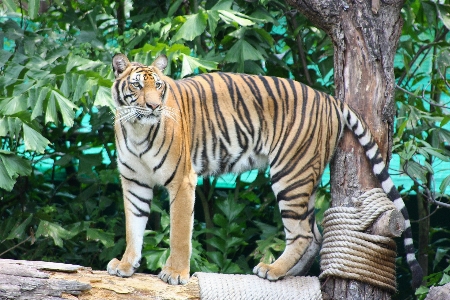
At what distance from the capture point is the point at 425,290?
4434 mm

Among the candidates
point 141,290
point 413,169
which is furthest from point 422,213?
point 141,290

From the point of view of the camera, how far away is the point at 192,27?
5125 millimetres

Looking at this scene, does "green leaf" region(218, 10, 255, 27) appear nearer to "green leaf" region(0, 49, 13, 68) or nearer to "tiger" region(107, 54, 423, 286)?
"tiger" region(107, 54, 423, 286)

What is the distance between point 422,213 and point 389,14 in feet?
8.95

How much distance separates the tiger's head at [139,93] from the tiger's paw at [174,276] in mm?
897

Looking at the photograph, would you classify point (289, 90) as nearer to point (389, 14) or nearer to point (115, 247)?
point (389, 14)

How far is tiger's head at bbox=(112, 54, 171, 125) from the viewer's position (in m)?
3.92

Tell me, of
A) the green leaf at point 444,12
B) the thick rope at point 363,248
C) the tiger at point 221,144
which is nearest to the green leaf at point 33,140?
the tiger at point 221,144

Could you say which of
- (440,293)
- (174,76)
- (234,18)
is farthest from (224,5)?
(440,293)

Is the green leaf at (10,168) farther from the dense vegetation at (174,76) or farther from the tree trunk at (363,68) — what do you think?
the tree trunk at (363,68)

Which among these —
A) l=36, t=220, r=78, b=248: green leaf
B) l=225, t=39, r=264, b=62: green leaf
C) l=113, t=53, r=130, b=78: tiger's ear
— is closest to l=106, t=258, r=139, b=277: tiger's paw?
l=113, t=53, r=130, b=78: tiger's ear

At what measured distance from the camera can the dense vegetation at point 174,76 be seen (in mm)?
4773

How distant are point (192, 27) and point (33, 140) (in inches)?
60.2

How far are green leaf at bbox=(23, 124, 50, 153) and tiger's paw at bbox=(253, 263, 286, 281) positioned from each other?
163 centimetres
